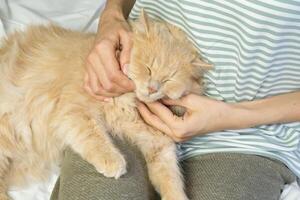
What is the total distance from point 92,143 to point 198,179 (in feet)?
0.95

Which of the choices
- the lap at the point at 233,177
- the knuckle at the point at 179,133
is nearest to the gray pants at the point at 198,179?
the lap at the point at 233,177

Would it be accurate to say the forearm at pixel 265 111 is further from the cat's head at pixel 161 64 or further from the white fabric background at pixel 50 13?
the white fabric background at pixel 50 13

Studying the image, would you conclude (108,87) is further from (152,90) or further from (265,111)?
(265,111)

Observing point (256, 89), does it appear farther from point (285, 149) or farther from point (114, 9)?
point (114, 9)

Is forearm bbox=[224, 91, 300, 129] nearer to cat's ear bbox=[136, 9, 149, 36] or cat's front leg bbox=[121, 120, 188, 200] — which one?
cat's front leg bbox=[121, 120, 188, 200]

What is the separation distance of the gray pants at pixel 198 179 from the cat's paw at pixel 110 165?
0.04ft

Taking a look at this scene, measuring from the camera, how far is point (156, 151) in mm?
1202

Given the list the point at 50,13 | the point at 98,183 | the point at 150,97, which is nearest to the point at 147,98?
the point at 150,97

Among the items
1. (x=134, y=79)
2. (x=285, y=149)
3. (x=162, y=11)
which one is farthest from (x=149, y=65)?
(x=285, y=149)

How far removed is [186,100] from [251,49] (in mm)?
210

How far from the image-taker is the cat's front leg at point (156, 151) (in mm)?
1162

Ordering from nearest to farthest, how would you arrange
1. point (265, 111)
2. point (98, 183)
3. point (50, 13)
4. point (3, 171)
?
point (98, 183)
point (265, 111)
point (3, 171)
point (50, 13)

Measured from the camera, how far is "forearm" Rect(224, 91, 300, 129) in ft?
3.68

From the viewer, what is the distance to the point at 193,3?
3.56 ft
